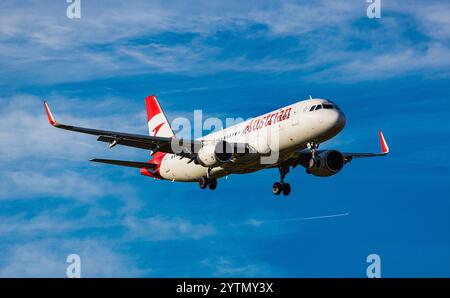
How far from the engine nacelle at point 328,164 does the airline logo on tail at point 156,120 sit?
740 inches

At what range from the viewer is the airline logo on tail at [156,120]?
93750 millimetres

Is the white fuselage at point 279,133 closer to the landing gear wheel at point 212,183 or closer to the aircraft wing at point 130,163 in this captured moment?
the landing gear wheel at point 212,183

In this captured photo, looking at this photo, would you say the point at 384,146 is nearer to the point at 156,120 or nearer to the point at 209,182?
the point at 209,182

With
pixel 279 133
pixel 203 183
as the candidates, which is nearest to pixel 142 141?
pixel 203 183

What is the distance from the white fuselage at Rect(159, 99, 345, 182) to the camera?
6988cm

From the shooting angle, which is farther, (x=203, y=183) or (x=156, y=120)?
(x=156, y=120)

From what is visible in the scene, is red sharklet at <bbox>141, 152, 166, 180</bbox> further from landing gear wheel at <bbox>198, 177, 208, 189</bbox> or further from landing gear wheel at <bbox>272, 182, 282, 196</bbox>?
landing gear wheel at <bbox>272, 182, 282, 196</bbox>

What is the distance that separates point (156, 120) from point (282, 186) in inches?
799

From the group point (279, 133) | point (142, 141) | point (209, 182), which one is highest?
point (142, 141)

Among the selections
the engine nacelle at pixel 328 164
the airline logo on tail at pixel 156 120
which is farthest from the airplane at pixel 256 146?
the airline logo on tail at pixel 156 120

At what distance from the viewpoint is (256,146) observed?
73812mm

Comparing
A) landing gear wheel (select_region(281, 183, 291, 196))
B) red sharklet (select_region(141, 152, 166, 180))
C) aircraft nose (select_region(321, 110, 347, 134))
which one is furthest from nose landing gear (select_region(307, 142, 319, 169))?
red sharklet (select_region(141, 152, 166, 180))
